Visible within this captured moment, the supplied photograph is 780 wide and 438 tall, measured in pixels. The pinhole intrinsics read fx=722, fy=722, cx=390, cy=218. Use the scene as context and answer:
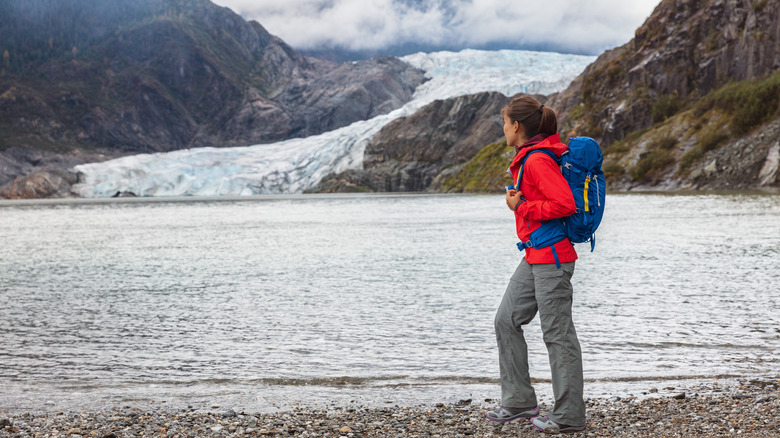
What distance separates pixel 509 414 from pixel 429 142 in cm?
17828

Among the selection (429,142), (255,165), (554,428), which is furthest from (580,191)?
(429,142)

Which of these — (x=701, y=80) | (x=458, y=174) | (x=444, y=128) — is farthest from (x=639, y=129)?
(x=444, y=128)

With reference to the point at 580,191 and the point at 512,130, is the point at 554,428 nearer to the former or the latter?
the point at 580,191

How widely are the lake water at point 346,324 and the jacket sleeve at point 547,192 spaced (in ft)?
7.65

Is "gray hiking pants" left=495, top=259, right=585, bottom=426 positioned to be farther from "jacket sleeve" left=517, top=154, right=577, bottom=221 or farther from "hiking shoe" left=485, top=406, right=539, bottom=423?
"jacket sleeve" left=517, top=154, right=577, bottom=221

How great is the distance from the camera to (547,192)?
17.8 ft

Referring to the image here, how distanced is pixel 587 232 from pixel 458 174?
482ft

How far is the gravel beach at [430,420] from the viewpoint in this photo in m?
5.59

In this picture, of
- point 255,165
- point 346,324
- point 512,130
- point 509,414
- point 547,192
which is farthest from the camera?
point 255,165

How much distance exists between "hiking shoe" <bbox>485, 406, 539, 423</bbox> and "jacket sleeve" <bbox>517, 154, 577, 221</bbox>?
164 centimetres

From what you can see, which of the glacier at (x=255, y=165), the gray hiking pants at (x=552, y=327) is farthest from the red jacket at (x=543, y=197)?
the glacier at (x=255, y=165)

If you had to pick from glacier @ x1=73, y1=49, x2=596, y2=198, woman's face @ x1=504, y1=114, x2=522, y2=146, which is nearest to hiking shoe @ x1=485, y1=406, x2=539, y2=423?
woman's face @ x1=504, y1=114, x2=522, y2=146

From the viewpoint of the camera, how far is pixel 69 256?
80.1 ft

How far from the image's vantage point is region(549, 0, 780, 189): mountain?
81562 mm
